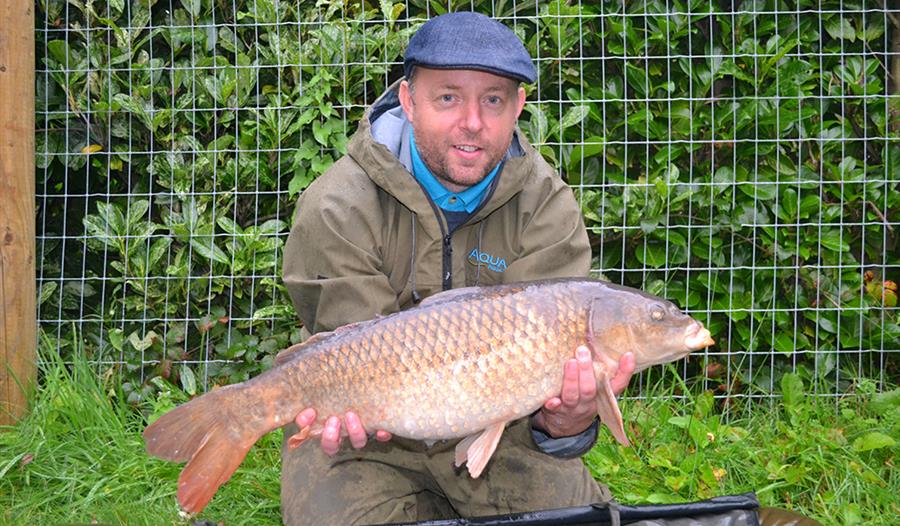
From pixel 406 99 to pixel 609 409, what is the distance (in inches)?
35.1

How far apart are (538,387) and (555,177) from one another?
716mm

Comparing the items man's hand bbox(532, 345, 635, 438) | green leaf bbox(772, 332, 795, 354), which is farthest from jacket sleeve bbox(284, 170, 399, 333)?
green leaf bbox(772, 332, 795, 354)

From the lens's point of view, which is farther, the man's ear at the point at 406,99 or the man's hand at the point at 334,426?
the man's ear at the point at 406,99

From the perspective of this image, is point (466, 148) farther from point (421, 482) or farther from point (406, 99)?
point (421, 482)

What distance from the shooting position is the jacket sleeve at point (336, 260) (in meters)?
2.52

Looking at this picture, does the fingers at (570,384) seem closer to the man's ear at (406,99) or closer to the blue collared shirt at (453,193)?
the blue collared shirt at (453,193)

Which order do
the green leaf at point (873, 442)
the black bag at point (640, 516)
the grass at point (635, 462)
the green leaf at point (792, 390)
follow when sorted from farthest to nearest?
the green leaf at point (792, 390) → the green leaf at point (873, 442) → the grass at point (635, 462) → the black bag at point (640, 516)

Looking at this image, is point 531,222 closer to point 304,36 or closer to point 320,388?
point 320,388

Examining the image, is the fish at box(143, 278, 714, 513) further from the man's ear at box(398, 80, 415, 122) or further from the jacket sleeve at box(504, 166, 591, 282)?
the man's ear at box(398, 80, 415, 122)

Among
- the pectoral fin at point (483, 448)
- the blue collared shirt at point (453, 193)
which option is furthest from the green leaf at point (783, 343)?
the pectoral fin at point (483, 448)

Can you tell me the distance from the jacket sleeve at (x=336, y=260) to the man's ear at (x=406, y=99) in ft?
0.63

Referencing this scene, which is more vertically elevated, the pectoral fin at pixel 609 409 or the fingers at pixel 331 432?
the pectoral fin at pixel 609 409

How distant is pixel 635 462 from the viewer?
3150 mm

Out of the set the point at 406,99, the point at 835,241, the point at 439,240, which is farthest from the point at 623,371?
the point at 835,241
